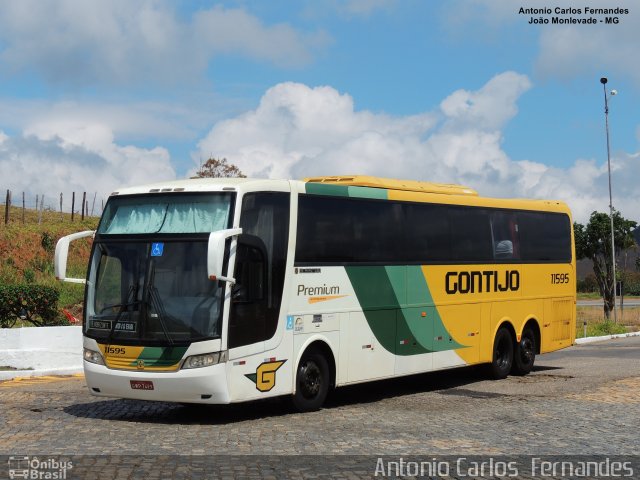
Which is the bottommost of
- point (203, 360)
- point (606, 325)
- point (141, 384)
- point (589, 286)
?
point (141, 384)

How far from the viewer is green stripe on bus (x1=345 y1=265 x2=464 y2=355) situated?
51.0ft

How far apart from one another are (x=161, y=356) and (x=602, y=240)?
4183 centimetres

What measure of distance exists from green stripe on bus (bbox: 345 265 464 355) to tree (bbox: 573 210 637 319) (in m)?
34.2

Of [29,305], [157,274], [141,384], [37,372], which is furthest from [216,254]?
[29,305]

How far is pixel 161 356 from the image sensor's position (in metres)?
12.8

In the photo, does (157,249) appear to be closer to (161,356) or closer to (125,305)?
(125,305)

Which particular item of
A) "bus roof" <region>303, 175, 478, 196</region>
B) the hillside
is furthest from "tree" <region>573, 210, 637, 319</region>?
"bus roof" <region>303, 175, 478, 196</region>

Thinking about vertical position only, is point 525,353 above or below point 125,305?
below

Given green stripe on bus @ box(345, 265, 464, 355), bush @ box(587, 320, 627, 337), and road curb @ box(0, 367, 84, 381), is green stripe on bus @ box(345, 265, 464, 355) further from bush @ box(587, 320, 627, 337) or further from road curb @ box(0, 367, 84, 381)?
bush @ box(587, 320, 627, 337)

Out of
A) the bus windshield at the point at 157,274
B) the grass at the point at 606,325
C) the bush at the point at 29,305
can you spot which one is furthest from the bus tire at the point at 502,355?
the grass at the point at 606,325

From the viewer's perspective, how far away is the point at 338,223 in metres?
15.0

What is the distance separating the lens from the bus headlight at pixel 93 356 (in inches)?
527

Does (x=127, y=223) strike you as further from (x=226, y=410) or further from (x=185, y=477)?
(x=185, y=477)

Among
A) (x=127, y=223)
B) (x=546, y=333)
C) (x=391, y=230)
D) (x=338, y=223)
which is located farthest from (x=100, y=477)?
(x=546, y=333)
